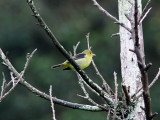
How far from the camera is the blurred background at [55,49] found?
72.4ft

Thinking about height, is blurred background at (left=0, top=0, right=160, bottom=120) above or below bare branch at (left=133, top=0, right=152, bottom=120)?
below

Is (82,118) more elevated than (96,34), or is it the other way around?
(96,34)

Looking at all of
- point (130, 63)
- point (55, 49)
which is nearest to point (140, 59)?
point (130, 63)

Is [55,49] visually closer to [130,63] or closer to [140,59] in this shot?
[130,63]

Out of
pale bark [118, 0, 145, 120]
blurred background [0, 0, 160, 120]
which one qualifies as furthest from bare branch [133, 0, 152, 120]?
blurred background [0, 0, 160, 120]

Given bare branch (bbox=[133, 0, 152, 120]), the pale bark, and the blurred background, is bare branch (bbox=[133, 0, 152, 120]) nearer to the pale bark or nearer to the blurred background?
the pale bark

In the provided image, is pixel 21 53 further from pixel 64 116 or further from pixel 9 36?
pixel 64 116

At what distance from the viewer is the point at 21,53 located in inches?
934

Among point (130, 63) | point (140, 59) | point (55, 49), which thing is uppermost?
point (140, 59)

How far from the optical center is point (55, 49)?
24109 millimetres

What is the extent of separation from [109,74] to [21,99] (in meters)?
4.10

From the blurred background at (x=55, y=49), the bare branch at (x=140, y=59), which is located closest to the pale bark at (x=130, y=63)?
the bare branch at (x=140, y=59)

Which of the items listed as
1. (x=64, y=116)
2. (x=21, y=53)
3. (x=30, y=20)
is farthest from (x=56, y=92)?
(x=30, y=20)

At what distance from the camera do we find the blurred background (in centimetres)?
2208
